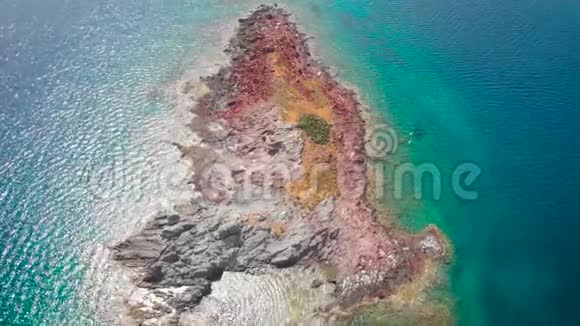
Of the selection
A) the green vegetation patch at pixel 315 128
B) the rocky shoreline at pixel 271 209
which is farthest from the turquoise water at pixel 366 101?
the green vegetation patch at pixel 315 128

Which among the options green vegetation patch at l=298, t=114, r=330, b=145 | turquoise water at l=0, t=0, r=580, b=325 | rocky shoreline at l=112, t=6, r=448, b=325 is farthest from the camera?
green vegetation patch at l=298, t=114, r=330, b=145

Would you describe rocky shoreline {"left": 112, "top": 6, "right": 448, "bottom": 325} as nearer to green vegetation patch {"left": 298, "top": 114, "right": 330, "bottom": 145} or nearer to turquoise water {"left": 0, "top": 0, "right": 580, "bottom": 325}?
green vegetation patch {"left": 298, "top": 114, "right": 330, "bottom": 145}

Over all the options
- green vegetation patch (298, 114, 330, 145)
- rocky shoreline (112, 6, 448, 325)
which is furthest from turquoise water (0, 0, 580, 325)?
green vegetation patch (298, 114, 330, 145)

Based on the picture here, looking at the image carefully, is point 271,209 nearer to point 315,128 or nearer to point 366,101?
point 315,128

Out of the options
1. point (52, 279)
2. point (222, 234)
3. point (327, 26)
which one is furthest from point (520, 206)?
point (52, 279)

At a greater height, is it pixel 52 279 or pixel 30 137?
pixel 30 137

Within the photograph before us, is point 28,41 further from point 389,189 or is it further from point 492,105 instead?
point 492,105
